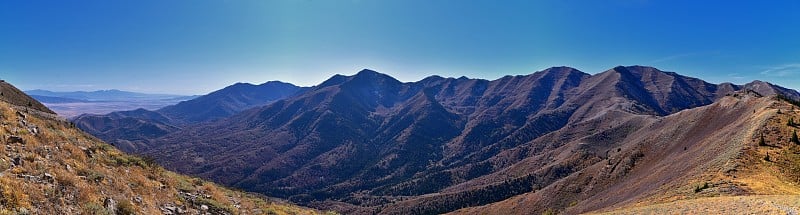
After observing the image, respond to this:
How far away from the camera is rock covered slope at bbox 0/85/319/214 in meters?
12.6

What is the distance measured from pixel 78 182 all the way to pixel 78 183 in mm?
134

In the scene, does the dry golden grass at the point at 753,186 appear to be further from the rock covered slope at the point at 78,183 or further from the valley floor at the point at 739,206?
the rock covered slope at the point at 78,183

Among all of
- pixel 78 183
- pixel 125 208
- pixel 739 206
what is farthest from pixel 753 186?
pixel 78 183

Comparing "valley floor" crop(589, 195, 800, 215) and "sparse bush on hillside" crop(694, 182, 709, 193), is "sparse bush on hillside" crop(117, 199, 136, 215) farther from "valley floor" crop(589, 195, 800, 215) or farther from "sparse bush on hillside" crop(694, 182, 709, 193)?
"sparse bush on hillside" crop(694, 182, 709, 193)

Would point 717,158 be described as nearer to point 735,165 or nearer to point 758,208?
point 735,165

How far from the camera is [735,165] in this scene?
4181cm

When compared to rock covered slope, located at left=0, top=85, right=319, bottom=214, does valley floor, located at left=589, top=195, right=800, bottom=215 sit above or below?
below

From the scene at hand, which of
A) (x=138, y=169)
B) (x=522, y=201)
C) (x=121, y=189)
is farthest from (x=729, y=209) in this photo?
(x=522, y=201)

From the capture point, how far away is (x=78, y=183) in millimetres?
14977

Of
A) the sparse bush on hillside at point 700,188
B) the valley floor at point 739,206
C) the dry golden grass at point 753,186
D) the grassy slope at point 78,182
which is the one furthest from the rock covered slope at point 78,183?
the sparse bush on hillside at point 700,188

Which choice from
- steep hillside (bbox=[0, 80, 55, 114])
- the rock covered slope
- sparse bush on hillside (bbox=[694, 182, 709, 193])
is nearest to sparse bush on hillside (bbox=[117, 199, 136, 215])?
the rock covered slope

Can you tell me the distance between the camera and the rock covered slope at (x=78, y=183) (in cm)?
1257

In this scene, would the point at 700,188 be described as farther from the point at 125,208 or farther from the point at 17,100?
the point at 17,100

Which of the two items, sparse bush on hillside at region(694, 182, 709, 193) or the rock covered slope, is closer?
the rock covered slope
